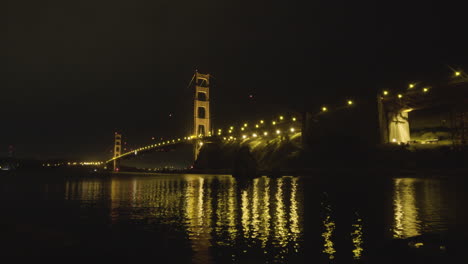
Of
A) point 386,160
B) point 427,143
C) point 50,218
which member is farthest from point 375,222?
point 427,143

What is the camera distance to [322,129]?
51469 millimetres

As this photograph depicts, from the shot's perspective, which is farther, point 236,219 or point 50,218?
point 50,218

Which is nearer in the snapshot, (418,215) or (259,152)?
(418,215)

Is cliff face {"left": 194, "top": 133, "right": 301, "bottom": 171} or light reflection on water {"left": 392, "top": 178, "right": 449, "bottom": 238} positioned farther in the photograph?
cliff face {"left": 194, "top": 133, "right": 301, "bottom": 171}

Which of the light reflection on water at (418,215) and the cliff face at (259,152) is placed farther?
the cliff face at (259,152)

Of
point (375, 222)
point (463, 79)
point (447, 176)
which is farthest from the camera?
point (463, 79)

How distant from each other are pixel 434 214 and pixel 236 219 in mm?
6778

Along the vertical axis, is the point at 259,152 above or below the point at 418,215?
above

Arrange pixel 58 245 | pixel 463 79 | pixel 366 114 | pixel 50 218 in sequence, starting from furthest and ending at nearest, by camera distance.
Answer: pixel 366 114, pixel 463 79, pixel 50 218, pixel 58 245

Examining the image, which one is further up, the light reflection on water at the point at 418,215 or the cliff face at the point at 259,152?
the cliff face at the point at 259,152

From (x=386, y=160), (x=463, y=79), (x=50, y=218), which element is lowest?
(x=50, y=218)

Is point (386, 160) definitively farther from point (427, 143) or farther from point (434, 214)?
point (434, 214)

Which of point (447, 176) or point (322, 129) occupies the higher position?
point (322, 129)

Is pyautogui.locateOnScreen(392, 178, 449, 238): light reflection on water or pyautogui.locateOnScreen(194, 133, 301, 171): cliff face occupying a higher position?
pyautogui.locateOnScreen(194, 133, 301, 171): cliff face
